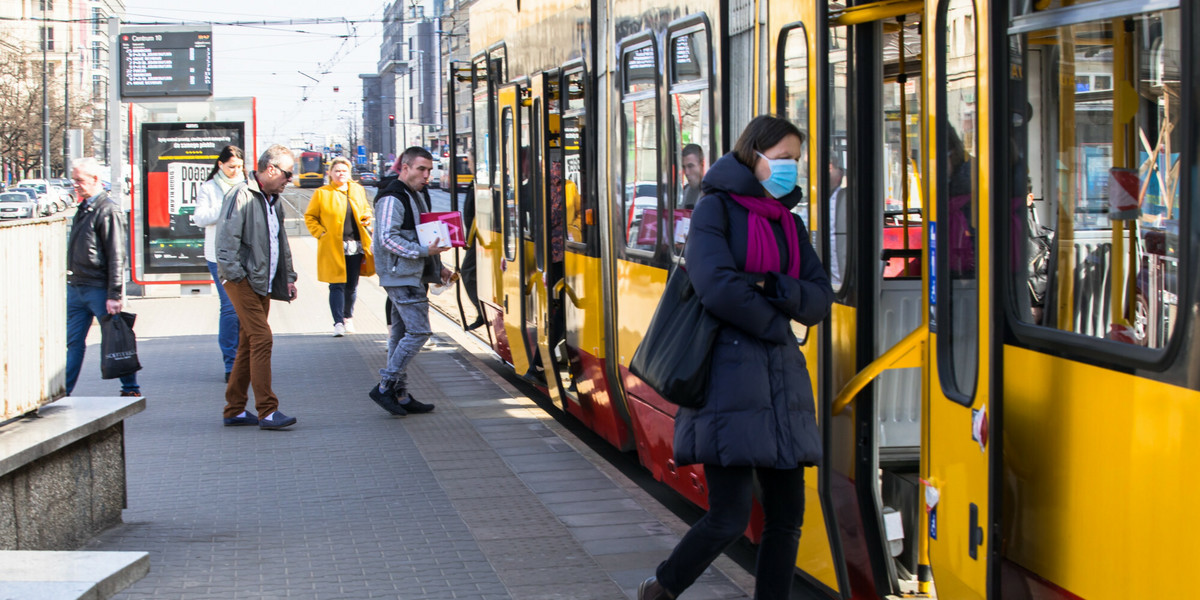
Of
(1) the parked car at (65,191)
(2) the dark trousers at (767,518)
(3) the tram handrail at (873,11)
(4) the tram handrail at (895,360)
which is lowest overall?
(2) the dark trousers at (767,518)

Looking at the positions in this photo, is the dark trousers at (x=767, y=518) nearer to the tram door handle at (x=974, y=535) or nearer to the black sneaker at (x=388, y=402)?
the tram door handle at (x=974, y=535)

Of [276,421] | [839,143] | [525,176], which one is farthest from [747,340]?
[525,176]

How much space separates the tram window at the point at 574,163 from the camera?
7.69 meters

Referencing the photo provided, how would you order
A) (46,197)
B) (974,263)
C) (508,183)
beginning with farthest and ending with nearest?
(46,197) → (508,183) → (974,263)

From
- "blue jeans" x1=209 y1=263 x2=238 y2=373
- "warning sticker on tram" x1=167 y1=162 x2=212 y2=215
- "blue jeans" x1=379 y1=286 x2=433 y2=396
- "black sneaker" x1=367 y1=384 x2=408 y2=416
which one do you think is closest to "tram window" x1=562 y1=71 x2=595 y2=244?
"blue jeans" x1=379 y1=286 x2=433 y2=396

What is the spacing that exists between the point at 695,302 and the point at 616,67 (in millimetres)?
3050

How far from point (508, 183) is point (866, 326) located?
5.88 metres

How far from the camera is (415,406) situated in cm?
909

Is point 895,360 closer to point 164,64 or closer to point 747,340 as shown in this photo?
point 747,340

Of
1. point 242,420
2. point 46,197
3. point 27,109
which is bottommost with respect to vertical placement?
point 242,420

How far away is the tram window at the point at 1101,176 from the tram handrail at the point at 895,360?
61cm

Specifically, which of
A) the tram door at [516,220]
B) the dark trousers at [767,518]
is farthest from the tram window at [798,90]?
the tram door at [516,220]

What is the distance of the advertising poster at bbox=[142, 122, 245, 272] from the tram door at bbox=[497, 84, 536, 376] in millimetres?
7745

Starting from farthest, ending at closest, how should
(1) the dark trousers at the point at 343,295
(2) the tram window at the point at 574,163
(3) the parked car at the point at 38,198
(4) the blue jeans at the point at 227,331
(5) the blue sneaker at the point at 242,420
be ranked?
(3) the parked car at the point at 38,198, (1) the dark trousers at the point at 343,295, (4) the blue jeans at the point at 227,331, (5) the blue sneaker at the point at 242,420, (2) the tram window at the point at 574,163
